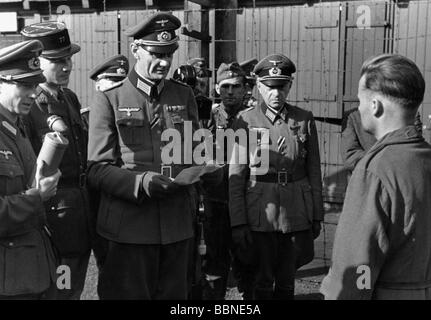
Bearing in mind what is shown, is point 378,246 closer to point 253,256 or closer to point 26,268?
point 26,268

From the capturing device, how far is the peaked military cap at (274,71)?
4621 millimetres

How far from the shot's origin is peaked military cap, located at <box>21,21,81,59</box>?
12.9 ft

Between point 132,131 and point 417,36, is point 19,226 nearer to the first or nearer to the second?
point 132,131

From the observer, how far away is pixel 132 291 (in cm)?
362

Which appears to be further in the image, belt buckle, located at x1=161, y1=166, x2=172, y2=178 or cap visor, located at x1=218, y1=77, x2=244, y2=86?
cap visor, located at x1=218, y1=77, x2=244, y2=86

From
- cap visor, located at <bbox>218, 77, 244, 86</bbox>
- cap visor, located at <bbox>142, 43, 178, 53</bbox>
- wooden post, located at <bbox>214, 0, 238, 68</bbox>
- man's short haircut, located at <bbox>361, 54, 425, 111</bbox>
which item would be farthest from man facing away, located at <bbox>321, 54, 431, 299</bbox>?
wooden post, located at <bbox>214, 0, 238, 68</bbox>

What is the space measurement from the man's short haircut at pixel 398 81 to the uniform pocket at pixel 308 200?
2.11 metres

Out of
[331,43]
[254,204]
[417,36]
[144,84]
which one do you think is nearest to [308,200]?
[254,204]

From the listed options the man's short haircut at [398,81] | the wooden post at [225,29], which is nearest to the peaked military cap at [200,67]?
the wooden post at [225,29]

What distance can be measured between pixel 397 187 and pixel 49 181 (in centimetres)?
153

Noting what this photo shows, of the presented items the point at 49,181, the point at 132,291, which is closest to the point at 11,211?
the point at 49,181

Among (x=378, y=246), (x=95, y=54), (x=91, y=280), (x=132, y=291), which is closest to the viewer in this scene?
(x=378, y=246)

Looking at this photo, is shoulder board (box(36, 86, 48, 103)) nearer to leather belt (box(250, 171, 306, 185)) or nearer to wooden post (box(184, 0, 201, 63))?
leather belt (box(250, 171, 306, 185))
